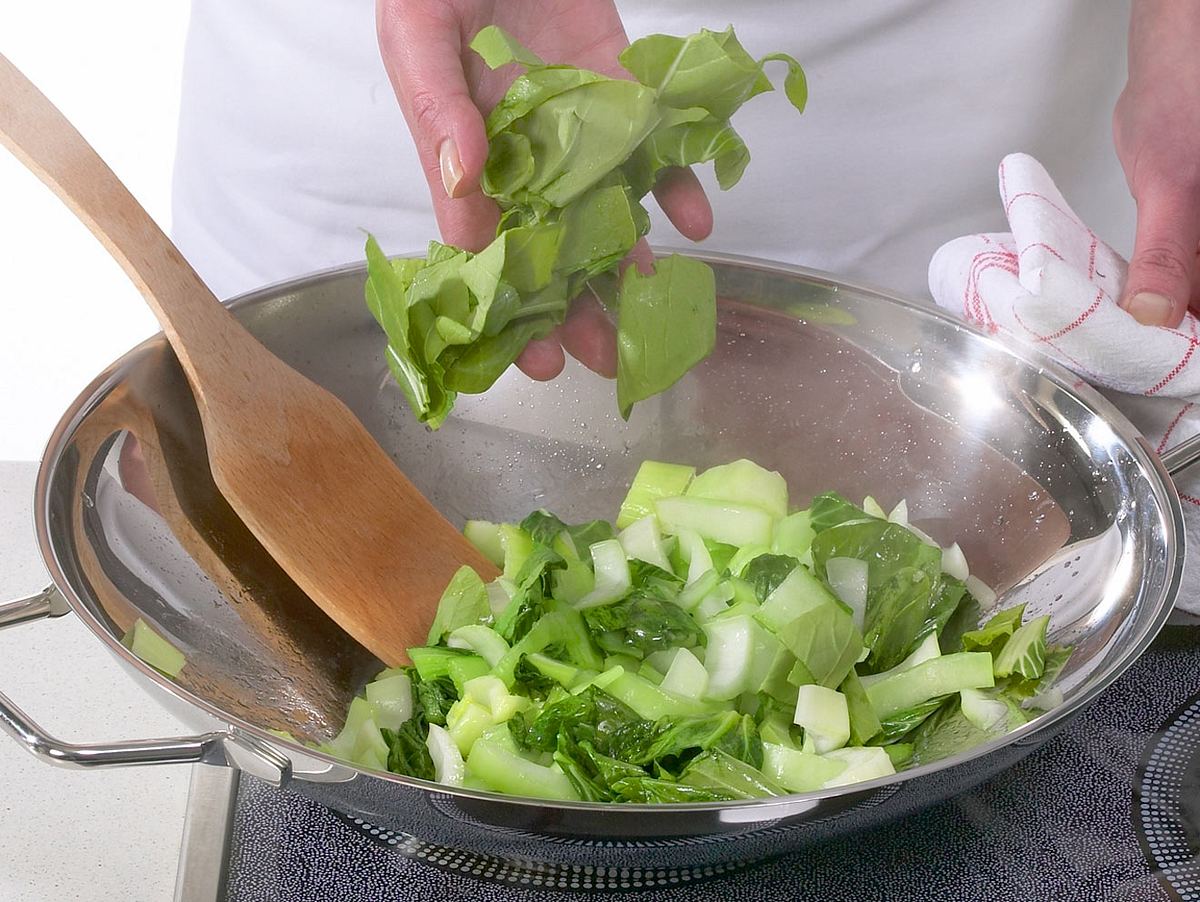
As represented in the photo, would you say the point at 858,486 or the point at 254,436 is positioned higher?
the point at 254,436

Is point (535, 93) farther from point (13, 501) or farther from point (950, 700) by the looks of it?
point (13, 501)

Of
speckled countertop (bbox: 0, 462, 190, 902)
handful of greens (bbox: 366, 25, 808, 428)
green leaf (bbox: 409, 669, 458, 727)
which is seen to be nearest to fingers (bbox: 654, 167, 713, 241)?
handful of greens (bbox: 366, 25, 808, 428)

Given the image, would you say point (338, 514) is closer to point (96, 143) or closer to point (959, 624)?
point (959, 624)

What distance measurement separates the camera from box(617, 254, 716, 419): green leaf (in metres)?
0.93

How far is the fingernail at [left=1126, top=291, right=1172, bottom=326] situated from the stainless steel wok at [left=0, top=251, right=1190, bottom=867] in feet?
0.24

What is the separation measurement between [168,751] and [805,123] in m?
0.84

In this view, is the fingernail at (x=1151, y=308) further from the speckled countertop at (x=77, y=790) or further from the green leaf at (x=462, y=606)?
the speckled countertop at (x=77, y=790)

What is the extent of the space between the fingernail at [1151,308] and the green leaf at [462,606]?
1.79 ft

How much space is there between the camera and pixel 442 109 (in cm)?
85

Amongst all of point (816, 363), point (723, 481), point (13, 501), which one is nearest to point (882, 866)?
point (723, 481)

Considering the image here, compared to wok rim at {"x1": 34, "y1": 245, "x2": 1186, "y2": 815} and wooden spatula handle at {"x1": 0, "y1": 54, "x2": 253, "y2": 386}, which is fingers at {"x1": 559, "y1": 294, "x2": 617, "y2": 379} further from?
wooden spatula handle at {"x1": 0, "y1": 54, "x2": 253, "y2": 386}

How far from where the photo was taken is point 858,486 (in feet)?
3.55

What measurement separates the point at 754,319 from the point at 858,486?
172 mm

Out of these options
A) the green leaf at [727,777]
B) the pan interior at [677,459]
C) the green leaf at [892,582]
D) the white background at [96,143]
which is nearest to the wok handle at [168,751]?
the pan interior at [677,459]
